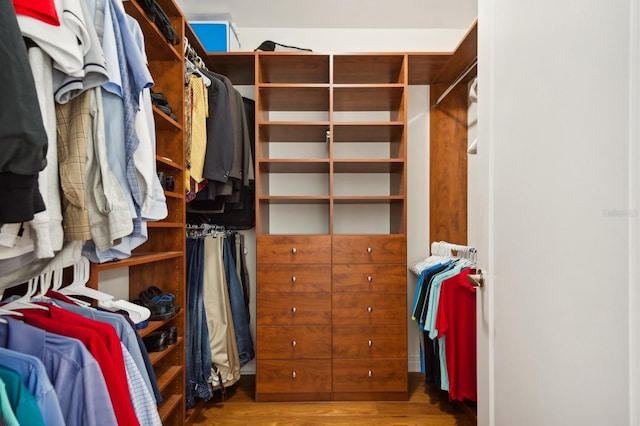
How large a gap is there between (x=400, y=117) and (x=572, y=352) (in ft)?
5.72

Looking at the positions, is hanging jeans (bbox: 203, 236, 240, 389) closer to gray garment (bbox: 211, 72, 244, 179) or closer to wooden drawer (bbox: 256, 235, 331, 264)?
wooden drawer (bbox: 256, 235, 331, 264)

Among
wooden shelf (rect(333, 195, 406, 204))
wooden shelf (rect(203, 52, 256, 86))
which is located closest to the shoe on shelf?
wooden shelf (rect(333, 195, 406, 204))

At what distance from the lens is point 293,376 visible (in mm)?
2115

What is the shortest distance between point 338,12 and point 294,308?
197 cm

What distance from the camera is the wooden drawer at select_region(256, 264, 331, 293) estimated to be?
2.12 metres

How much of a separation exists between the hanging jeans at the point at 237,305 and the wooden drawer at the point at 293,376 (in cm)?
17

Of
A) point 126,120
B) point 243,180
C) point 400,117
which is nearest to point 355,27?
point 400,117

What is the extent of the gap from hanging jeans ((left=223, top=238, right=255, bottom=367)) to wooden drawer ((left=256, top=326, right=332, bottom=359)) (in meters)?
0.16

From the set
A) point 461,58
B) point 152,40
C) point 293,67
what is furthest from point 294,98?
point 461,58

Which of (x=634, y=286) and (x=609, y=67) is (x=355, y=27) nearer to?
(x=609, y=67)

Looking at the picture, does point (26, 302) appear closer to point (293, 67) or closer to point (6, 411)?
point (6, 411)

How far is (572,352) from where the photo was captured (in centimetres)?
71

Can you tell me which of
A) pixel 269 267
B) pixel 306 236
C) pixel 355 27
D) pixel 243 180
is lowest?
pixel 269 267

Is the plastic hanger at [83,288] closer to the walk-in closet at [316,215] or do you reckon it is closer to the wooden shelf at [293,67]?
the walk-in closet at [316,215]
